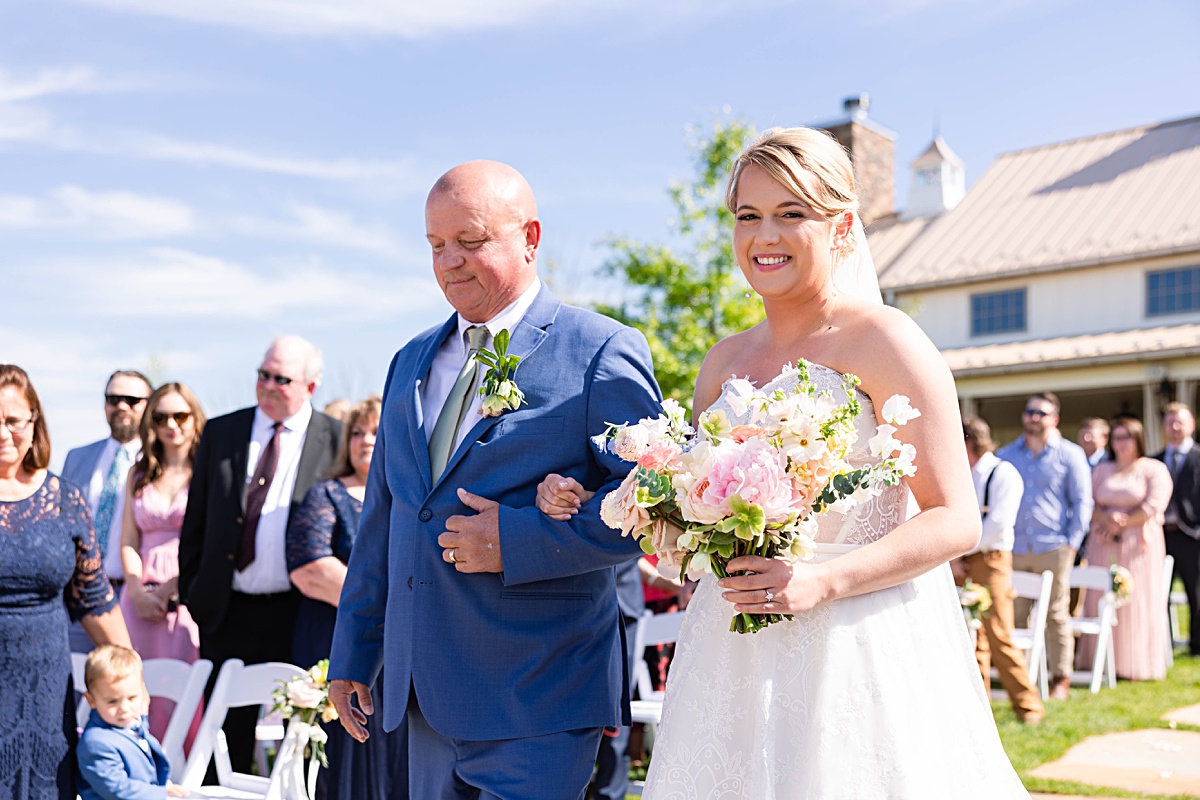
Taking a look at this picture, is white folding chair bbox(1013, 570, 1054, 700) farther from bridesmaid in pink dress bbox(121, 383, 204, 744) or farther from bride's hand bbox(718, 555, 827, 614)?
bride's hand bbox(718, 555, 827, 614)

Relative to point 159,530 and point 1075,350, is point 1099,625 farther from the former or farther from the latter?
point 1075,350

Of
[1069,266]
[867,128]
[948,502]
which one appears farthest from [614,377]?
[867,128]

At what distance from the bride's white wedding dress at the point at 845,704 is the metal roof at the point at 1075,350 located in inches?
828

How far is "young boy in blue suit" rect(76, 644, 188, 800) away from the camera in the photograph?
4668mm

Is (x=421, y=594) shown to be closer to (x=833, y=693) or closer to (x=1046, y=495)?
(x=833, y=693)

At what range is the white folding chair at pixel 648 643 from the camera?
684 cm

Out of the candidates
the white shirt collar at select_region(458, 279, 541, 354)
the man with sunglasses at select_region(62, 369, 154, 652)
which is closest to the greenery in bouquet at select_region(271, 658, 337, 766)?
the white shirt collar at select_region(458, 279, 541, 354)

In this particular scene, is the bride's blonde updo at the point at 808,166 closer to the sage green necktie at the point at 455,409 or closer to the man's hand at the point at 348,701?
the sage green necktie at the point at 455,409

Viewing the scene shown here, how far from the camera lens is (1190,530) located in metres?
12.7

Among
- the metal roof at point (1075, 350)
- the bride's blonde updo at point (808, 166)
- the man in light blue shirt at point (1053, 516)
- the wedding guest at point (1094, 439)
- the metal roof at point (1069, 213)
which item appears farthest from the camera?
the metal roof at point (1069, 213)

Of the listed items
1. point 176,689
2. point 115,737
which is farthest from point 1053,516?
point 115,737

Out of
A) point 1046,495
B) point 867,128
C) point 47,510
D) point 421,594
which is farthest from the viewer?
point 867,128

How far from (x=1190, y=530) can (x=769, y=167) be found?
38.5 ft

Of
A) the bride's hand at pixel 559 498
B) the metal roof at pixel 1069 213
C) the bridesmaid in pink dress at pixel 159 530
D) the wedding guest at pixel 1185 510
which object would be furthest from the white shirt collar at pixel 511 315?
the metal roof at pixel 1069 213
